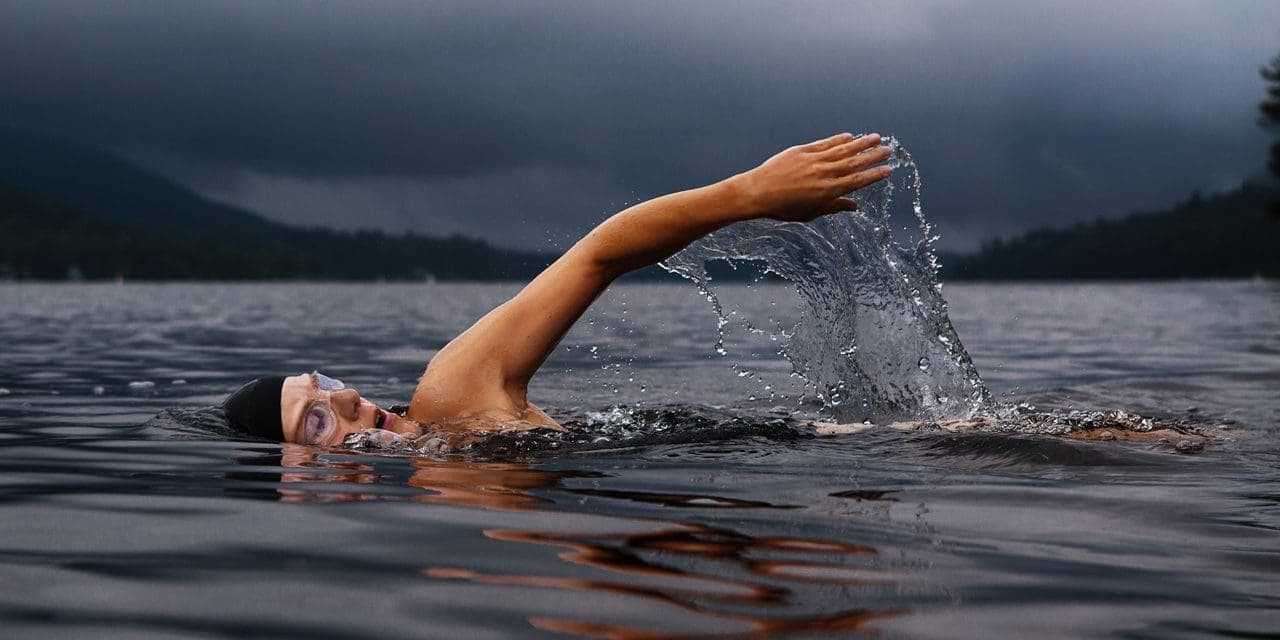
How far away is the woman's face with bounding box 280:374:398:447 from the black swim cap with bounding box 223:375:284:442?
0.04 m

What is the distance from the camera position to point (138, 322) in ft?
94.1

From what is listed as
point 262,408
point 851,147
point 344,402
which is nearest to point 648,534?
point 851,147

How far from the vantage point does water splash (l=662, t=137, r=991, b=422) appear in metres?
7.65

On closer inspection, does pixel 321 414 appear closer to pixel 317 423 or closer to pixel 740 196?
pixel 317 423

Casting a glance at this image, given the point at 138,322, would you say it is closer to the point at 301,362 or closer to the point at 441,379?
the point at 301,362

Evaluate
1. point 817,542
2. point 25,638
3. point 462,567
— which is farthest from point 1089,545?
point 25,638

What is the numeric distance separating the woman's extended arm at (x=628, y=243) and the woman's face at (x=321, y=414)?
492mm

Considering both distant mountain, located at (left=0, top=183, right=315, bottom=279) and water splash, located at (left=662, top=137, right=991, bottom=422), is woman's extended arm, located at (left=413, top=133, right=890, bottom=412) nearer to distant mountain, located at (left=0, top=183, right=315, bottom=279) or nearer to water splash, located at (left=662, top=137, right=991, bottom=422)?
water splash, located at (left=662, top=137, right=991, bottom=422)

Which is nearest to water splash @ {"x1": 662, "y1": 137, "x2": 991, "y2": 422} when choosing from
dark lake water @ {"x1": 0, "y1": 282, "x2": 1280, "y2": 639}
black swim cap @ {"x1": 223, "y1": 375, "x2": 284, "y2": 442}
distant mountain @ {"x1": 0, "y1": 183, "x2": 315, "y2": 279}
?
dark lake water @ {"x1": 0, "y1": 282, "x2": 1280, "y2": 639}

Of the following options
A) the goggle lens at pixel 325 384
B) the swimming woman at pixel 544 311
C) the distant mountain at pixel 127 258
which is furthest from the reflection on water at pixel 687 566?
the distant mountain at pixel 127 258

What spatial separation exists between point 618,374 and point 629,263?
7.89 metres

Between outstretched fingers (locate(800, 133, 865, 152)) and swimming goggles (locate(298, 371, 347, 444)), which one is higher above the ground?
outstretched fingers (locate(800, 133, 865, 152))

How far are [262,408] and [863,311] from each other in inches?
149

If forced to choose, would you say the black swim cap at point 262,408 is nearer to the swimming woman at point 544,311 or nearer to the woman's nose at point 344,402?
the swimming woman at point 544,311
